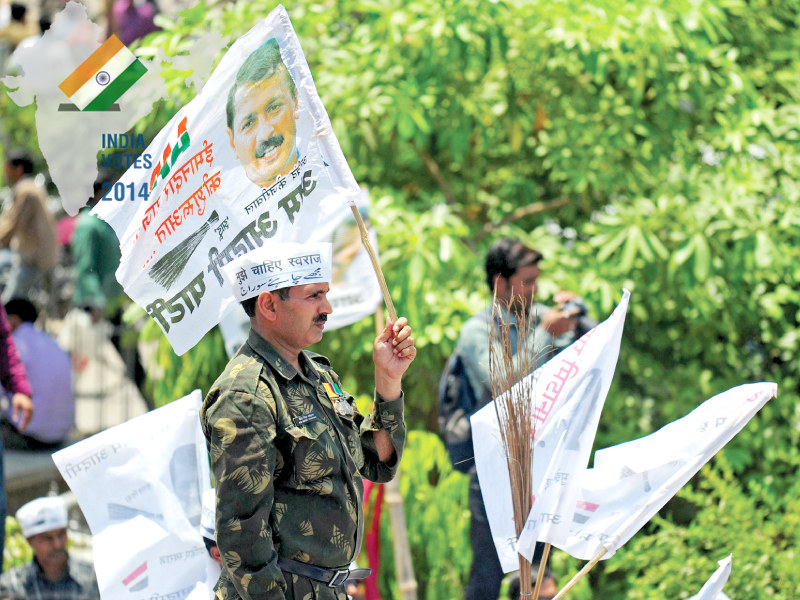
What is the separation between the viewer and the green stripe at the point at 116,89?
348 centimetres

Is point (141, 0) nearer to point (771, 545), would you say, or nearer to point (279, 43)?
point (279, 43)

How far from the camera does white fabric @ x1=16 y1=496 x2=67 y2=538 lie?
165 inches

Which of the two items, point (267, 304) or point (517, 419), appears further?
point (517, 419)

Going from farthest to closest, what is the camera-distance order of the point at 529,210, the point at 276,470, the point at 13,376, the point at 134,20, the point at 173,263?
1. the point at 134,20
2. the point at 529,210
3. the point at 13,376
4. the point at 173,263
5. the point at 276,470

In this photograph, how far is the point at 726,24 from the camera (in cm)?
526

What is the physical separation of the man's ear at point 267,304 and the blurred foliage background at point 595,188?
2000 mm

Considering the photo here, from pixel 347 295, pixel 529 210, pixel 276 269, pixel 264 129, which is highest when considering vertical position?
pixel 264 129

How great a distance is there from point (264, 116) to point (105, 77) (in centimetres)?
103

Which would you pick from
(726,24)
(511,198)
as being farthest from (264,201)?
(726,24)

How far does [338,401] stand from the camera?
8.61 ft

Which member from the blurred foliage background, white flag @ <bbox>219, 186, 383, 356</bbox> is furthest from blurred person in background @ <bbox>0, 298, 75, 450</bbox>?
white flag @ <bbox>219, 186, 383, 356</bbox>

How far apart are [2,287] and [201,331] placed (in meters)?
4.03

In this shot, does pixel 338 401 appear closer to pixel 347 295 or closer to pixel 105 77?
pixel 105 77

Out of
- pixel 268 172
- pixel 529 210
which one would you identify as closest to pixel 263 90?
pixel 268 172
